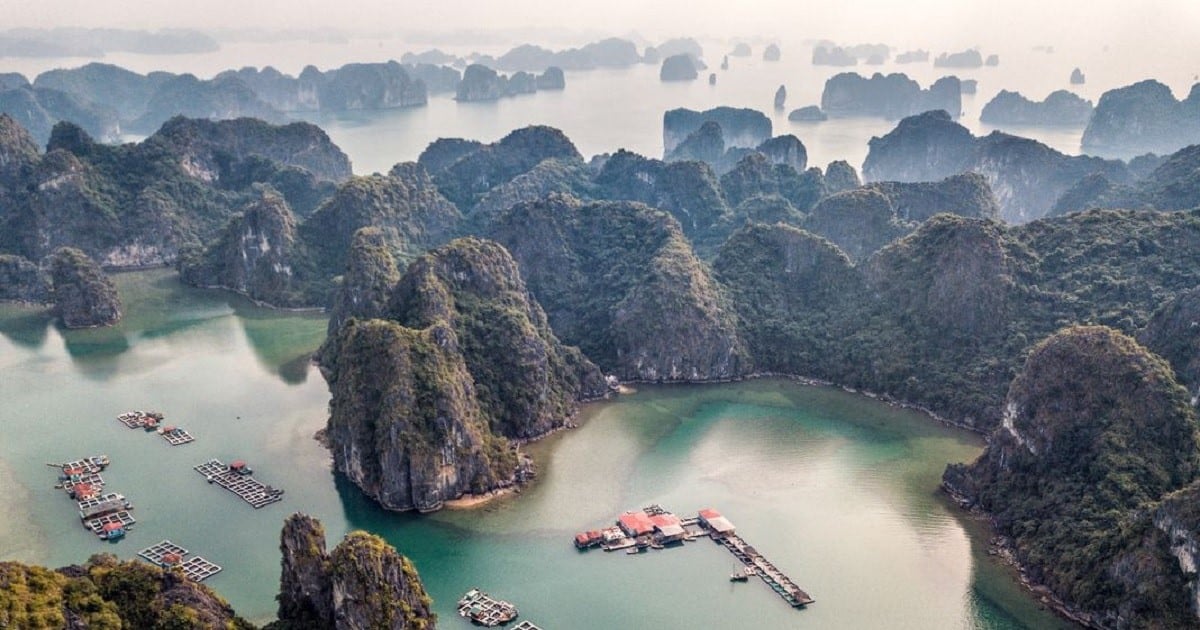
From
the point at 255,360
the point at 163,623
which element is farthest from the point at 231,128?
the point at 163,623

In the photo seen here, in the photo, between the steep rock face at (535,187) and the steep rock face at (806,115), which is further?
the steep rock face at (806,115)

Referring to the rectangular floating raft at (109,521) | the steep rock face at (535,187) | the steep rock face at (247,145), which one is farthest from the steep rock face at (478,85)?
the rectangular floating raft at (109,521)

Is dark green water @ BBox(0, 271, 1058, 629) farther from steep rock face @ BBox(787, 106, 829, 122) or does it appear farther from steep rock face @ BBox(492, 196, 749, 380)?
steep rock face @ BBox(787, 106, 829, 122)

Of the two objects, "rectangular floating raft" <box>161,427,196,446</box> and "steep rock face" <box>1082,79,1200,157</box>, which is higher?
"steep rock face" <box>1082,79,1200,157</box>

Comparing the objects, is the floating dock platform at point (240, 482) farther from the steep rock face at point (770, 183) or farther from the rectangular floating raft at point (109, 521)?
the steep rock face at point (770, 183)

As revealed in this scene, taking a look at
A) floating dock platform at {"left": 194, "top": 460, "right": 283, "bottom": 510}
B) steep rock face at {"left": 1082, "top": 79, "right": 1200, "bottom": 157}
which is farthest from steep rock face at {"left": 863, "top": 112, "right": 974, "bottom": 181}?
floating dock platform at {"left": 194, "top": 460, "right": 283, "bottom": 510}
